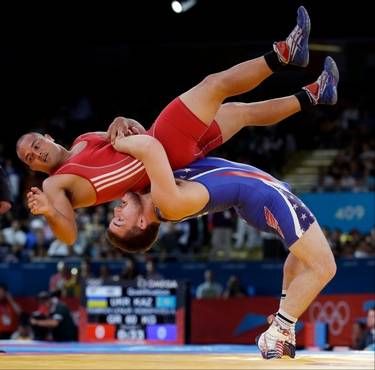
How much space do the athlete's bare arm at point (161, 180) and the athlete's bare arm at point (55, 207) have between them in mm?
500

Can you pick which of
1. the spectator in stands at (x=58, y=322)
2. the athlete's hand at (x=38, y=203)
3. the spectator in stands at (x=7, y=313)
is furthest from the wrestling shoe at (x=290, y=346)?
the spectator in stands at (x=7, y=313)

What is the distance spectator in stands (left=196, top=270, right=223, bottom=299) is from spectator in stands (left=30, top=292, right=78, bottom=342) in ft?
5.68

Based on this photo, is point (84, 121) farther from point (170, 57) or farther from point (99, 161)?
point (99, 161)

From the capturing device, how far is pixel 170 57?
973 inches

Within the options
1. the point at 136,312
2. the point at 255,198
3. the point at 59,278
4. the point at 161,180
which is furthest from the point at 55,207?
the point at 59,278

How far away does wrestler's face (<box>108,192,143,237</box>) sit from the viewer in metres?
6.19

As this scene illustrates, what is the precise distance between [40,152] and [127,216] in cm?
84

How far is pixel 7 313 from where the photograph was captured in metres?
15.1

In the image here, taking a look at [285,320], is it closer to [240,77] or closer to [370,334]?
[240,77]

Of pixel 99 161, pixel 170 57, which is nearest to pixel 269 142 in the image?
pixel 170 57

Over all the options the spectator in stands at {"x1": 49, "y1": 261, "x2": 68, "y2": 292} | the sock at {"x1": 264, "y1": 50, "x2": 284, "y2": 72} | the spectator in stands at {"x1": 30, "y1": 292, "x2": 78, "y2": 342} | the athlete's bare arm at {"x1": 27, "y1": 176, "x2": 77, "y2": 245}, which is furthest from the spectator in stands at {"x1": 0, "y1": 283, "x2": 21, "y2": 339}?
the sock at {"x1": 264, "y1": 50, "x2": 284, "y2": 72}

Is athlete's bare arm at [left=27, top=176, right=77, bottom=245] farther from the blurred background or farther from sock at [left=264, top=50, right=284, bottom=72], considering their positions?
the blurred background

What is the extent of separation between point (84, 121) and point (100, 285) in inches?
390

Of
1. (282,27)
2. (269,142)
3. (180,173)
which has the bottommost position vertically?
(180,173)
